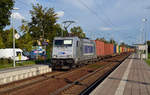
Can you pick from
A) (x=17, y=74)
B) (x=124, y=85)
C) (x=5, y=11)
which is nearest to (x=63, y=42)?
(x=17, y=74)

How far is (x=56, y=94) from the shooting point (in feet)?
30.0

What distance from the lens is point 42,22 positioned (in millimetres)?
31641

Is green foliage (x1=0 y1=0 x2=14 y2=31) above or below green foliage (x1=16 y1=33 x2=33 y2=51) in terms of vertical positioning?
above

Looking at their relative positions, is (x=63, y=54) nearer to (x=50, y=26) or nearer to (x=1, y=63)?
(x=1, y=63)

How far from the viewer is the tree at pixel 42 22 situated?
1235 inches

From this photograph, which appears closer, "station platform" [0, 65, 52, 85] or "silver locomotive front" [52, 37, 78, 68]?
"station platform" [0, 65, 52, 85]

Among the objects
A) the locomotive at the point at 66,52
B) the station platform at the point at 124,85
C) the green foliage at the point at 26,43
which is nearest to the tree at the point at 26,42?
the green foliage at the point at 26,43

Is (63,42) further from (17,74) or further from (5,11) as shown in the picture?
(5,11)

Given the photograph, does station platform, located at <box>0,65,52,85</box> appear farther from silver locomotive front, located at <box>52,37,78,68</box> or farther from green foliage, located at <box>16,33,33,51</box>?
green foliage, located at <box>16,33,33,51</box>

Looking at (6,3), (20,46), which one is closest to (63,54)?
(20,46)

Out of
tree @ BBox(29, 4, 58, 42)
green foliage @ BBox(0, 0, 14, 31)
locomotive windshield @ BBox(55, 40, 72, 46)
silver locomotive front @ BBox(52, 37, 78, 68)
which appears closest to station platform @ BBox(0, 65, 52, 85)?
silver locomotive front @ BBox(52, 37, 78, 68)

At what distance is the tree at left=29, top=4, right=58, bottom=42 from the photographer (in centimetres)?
3138

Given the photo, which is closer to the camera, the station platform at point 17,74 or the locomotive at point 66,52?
the station platform at point 17,74

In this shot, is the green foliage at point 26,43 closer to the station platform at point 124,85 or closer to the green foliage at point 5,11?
the green foliage at point 5,11
